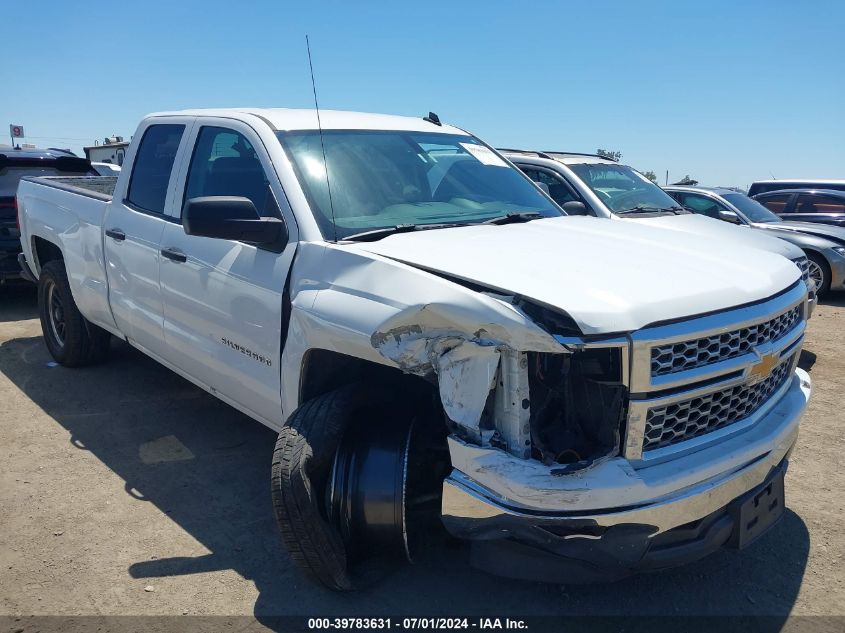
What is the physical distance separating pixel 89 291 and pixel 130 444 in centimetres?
127

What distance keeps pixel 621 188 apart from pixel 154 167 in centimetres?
531

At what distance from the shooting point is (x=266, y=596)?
3.01m

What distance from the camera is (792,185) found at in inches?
547

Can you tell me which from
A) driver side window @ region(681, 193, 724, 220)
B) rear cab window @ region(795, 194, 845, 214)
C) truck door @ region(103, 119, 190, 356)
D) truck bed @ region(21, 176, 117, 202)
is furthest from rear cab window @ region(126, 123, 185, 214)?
rear cab window @ region(795, 194, 845, 214)

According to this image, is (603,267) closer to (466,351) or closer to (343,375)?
(466,351)

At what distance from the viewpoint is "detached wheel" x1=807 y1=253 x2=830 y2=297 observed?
9973 mm

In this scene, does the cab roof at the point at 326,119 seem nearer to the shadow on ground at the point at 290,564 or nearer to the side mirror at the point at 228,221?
the side mirror at the point at 228,221

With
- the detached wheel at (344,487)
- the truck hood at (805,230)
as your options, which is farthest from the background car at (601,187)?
the detached wheel at (344,487)

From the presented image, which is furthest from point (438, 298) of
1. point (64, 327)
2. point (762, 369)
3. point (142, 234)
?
point (64, 327)

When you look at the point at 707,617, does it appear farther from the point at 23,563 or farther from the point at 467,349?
the point at 23,563

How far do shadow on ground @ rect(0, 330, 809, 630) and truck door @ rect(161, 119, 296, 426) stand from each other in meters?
0.55

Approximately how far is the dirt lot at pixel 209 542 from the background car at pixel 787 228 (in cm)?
545

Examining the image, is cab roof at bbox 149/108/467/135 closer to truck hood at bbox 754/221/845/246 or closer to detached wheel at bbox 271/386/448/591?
detached wheel at bbox 271/386/448/591

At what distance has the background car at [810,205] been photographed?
12.6m
